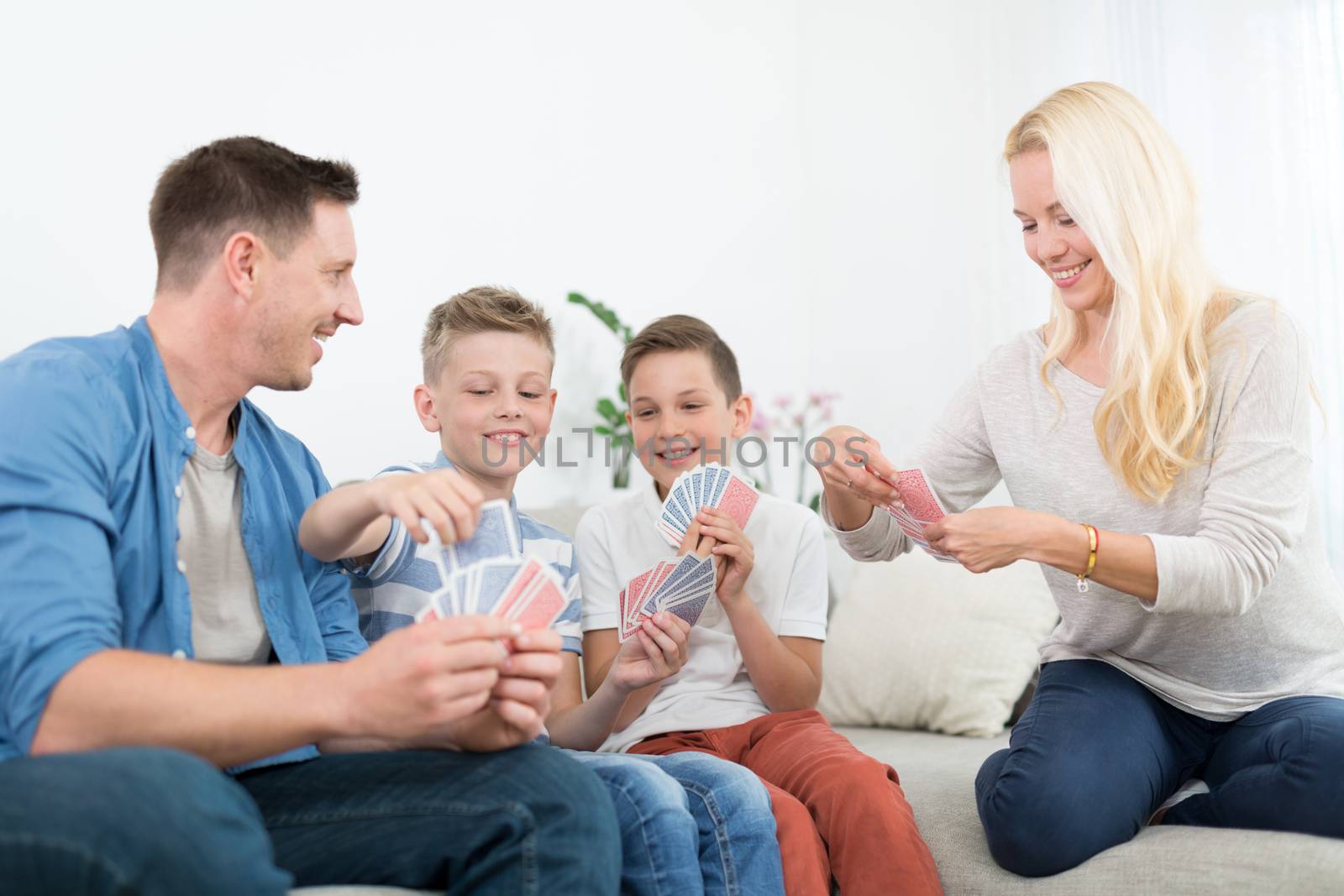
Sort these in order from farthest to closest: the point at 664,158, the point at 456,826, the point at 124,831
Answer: the point at 664,158
the point at 456,826
the point at 124,831

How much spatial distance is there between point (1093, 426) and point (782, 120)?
2929 mm

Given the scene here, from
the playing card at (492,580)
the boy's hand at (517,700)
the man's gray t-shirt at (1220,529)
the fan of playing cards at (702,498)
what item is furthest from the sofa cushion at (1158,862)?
the playing card at (492,580)

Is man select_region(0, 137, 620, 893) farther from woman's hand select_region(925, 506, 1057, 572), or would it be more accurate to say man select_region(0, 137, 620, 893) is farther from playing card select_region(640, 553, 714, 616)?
woman's hand select_region(925, 506, 1057, 572)

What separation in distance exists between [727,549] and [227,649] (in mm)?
904

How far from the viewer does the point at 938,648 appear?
295 cm

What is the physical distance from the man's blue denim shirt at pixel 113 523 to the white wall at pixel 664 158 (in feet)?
4.12

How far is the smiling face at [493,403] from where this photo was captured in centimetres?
221

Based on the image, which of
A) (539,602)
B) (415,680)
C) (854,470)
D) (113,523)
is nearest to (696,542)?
(854,470)

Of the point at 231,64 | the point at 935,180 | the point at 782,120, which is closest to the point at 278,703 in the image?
the point at 231,64

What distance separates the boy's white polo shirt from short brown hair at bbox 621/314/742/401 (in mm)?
298

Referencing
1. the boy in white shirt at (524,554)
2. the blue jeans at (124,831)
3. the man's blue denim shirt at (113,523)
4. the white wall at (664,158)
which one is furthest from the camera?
the white wall at (664,158)

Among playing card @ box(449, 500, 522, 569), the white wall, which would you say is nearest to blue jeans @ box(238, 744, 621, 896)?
playing card @ box(449, 500, 522, 569)

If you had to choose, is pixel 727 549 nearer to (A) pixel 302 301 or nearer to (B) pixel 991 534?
(B) pixel 991 534

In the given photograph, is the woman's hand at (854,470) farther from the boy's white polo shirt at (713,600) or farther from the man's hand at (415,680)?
the man's hand at (415,680)
